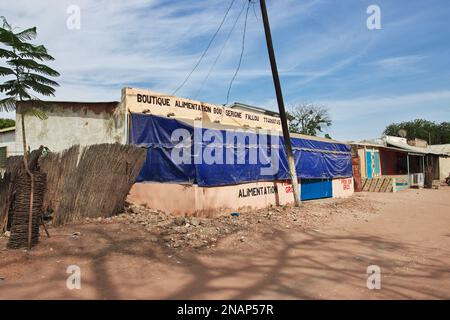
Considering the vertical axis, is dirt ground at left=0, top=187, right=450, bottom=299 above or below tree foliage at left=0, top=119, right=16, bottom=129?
below

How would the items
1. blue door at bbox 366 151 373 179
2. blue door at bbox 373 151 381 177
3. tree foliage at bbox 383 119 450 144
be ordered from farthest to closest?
tree foliage at bbox 383 119 450 144, blue door at bbox 373 151 381 177, blue door at bbox 366 151 373 179

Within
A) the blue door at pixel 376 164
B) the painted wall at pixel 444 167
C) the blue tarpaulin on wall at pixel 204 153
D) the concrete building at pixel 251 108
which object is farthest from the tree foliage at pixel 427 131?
the blue tarpaulin on wall at pixel 204 153

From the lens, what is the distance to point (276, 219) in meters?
10.0

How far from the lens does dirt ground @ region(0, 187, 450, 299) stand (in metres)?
4.77

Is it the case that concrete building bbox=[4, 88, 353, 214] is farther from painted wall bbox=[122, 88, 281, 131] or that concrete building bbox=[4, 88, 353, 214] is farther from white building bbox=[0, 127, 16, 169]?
white building bbox=[0, 127, 16, 169]

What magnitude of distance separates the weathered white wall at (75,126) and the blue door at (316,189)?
7.72 metres

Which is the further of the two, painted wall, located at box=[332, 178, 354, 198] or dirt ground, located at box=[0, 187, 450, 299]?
painted wall, located at box=[332, 178, 354, 198]

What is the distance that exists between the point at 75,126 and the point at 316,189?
10096 mm

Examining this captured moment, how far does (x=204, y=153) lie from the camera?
32.8 ft

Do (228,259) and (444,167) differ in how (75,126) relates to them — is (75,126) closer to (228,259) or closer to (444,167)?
(228,259)

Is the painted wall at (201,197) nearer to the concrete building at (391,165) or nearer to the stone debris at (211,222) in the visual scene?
the stone debris at (211,222)

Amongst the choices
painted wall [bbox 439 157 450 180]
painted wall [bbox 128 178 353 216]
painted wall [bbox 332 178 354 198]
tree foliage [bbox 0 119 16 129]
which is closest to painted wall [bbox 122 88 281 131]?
painted wall [bbox 128 178 353 216]

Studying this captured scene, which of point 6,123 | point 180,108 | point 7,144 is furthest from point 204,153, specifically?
point 6,123

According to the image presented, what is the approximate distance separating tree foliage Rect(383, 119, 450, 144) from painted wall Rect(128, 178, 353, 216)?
5443 cm
